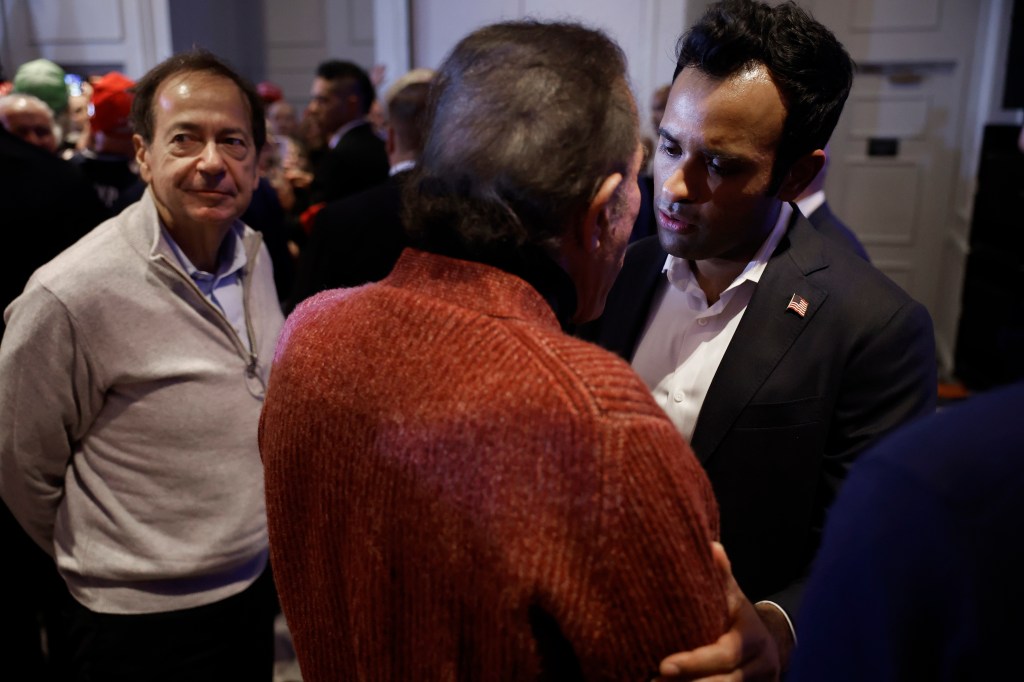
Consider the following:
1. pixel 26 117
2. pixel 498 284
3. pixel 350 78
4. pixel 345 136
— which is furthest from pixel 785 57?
pixel 350 78

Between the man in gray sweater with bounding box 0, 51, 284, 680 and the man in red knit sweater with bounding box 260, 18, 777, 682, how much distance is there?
0.77 metres

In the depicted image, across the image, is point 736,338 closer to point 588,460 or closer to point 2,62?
point 588,460

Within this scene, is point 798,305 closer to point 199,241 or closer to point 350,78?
point 199,241

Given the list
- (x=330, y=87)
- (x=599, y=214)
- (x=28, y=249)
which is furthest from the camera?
(x=330, y=87)

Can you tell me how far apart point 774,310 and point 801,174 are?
251mm

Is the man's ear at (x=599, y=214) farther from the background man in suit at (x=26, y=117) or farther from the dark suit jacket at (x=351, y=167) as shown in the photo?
the background man in suit at (x=26, y=117)

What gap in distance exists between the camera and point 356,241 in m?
2.60

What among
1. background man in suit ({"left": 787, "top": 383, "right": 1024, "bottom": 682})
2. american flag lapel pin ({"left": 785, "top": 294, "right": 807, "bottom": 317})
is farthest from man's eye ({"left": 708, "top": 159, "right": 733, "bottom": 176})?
background man in suit ({"left": 787, "top": 383, "right": 1024, "bottom": 682})

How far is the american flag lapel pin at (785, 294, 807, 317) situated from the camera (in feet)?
4.59

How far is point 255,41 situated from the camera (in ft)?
27.7

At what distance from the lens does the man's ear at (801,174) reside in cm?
145

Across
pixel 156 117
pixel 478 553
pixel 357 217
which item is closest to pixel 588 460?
pixel 478 553

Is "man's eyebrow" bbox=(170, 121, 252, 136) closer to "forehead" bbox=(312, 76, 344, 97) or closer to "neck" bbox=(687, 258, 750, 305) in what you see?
"neck" bbox=(687, 258, 750, 305)

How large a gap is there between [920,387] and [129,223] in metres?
1.46
